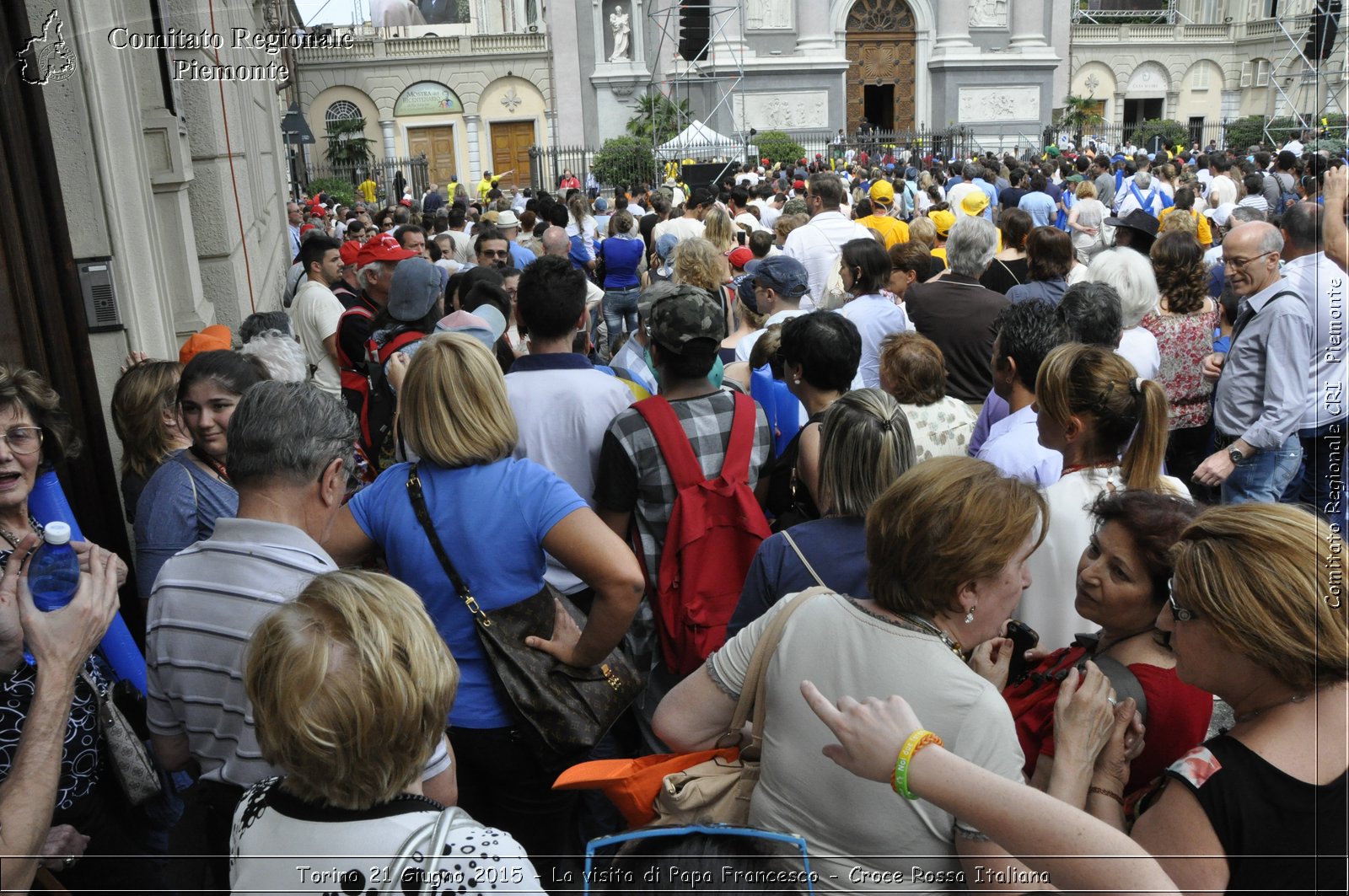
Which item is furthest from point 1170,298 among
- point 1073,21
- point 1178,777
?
point 1073,21

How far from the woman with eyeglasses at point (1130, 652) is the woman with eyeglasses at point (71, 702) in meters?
2.00

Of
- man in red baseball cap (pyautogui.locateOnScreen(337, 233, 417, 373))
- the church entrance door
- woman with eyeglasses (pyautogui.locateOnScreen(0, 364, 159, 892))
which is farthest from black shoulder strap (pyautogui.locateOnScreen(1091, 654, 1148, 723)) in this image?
the church entrance door

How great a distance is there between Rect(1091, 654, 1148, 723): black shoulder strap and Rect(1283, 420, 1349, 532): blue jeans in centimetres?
313

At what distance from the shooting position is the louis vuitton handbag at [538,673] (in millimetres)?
2613

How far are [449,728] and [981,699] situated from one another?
1.46 m

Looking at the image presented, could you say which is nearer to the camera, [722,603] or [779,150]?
[722,603]

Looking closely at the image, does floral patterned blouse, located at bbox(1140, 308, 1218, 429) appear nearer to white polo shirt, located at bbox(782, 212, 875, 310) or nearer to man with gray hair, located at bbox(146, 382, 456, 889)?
white polo shirt, located at bbox(782, 212, 875, 310)

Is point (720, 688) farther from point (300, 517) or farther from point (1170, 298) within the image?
point (1170, 298)

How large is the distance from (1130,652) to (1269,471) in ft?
9.55

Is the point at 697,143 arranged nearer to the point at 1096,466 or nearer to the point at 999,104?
the point at 999,104

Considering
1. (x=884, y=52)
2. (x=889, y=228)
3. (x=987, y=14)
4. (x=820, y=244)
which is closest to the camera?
(x=820, y=244)

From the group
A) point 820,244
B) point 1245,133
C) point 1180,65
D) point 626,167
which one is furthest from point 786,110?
point 820,244

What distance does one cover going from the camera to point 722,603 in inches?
125

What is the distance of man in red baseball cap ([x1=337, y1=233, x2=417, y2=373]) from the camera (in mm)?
5730
